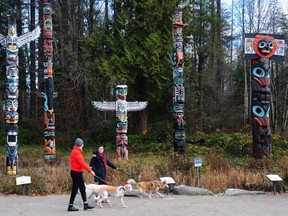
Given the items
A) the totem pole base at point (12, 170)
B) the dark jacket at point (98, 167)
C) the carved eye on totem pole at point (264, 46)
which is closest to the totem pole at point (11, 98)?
the totem pole base at point (12, 170)

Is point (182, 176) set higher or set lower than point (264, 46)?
lower

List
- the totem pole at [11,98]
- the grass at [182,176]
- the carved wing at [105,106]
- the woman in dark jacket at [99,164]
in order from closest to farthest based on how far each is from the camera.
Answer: the woman in dark jacket at [99,164]
the grass at [182,176]
the totem pole at [11,98]
the carved wing at [105,106]

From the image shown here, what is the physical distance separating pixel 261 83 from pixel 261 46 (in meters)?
1.40

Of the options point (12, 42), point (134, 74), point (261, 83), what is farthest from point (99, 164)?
point (134, 74)

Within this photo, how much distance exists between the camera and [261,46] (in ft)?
47.5

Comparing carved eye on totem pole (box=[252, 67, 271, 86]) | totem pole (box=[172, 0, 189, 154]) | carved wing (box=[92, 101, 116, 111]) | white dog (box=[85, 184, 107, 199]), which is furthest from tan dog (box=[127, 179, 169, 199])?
carved eye on totem pole (box=[252, 67, 271, 86])

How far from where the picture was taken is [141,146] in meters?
19.2

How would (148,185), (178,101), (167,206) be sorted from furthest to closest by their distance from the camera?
(178,101) → (148,185) → (167,206)

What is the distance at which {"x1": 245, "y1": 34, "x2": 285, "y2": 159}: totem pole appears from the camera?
558 inches

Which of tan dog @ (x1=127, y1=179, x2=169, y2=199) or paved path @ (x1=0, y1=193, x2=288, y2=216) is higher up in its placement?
tan dog @ (x1=127, y1=179, x2=169, y2=199)

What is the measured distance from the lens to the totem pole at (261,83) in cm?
1416

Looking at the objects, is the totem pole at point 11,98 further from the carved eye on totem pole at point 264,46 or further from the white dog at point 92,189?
the carved eye on totem pole at point 264,46

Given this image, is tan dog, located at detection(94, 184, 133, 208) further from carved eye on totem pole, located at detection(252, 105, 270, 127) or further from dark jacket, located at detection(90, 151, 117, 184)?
carved eye on totem pole, located at detection(252, 105, 270, 127)

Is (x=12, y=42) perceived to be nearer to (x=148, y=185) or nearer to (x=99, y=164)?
(x=99, y=164)
